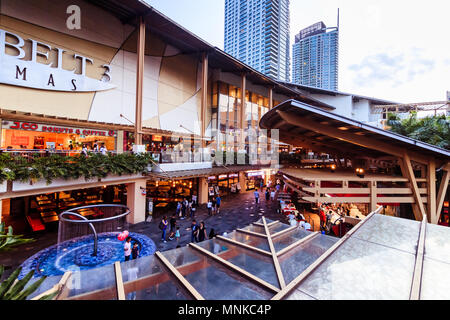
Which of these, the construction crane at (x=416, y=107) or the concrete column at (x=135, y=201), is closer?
the concrete column at (x=135, y=201)

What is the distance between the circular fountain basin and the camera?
8391 millimetres

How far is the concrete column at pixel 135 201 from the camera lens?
14.8 m

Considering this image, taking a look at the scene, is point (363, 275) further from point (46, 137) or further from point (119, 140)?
point (46, 137)

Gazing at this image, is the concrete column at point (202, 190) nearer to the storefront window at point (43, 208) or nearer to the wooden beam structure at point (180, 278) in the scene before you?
the storefront window at point (43, 208)

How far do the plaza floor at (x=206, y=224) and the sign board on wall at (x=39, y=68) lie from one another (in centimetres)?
977

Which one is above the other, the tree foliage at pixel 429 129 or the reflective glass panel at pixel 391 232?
the tree foliage at pixel 429 129

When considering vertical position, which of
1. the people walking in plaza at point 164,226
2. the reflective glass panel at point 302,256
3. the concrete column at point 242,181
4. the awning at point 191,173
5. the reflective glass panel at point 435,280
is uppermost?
the awning at point 191,173

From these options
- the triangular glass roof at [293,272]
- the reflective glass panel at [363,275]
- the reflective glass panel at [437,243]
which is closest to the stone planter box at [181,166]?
the triangular glass roof at [293,272]

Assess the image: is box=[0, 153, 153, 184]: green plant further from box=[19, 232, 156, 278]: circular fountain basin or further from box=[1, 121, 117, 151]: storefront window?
box=[1, 121, 117, 151]: storefront window

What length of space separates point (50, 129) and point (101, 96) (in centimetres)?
438

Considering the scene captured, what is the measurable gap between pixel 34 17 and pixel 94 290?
18246 millimetres

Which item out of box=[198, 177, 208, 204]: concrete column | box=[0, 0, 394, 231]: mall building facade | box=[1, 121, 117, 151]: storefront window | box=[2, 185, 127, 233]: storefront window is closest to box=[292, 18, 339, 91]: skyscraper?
box=[0, 0, 394, 231]: mall building facade
